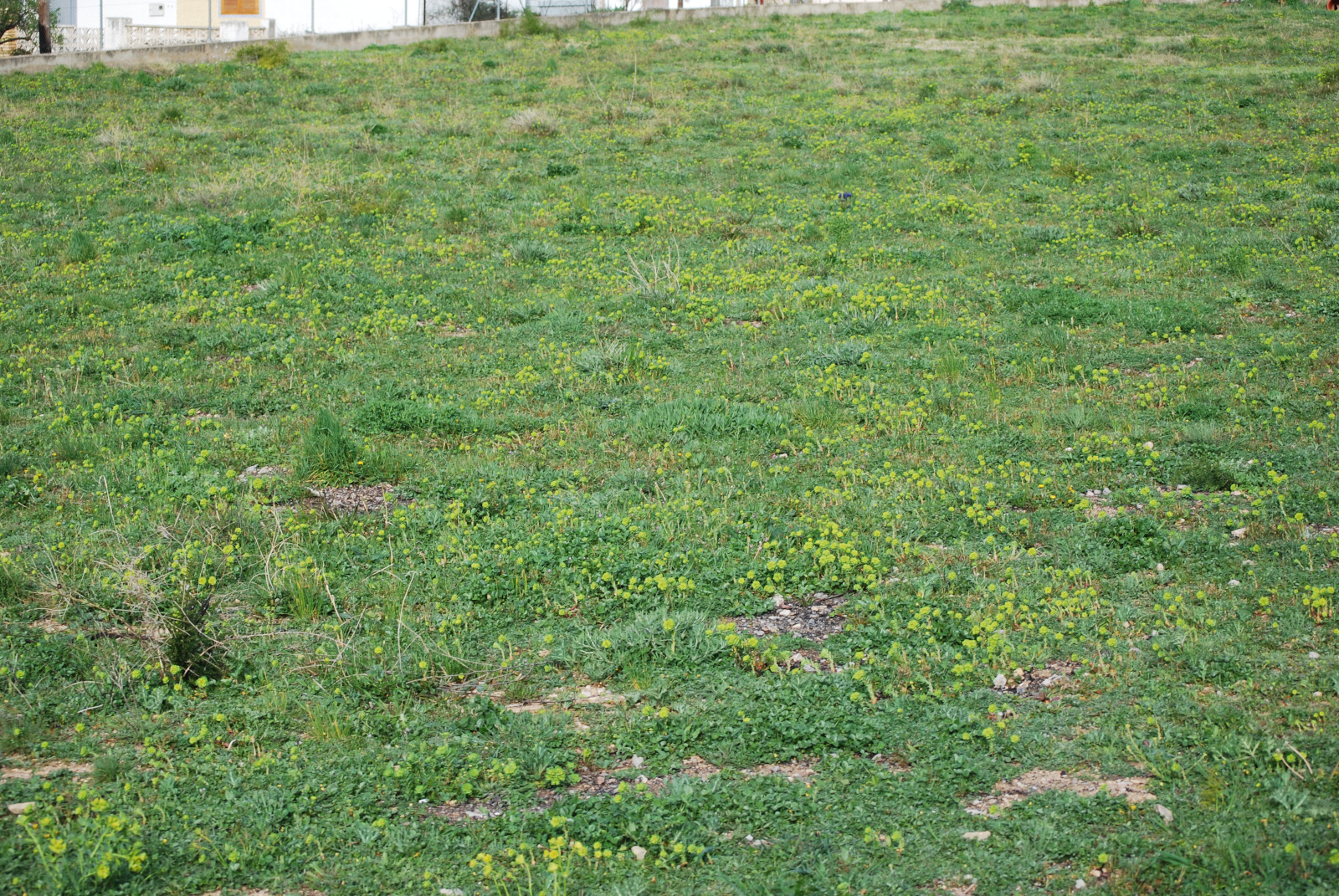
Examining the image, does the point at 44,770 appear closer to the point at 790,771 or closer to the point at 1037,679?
the point at 790,771

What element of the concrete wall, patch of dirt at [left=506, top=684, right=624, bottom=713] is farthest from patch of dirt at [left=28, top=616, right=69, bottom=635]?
the concrete wall

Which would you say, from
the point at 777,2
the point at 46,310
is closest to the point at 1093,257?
the point at 46,310

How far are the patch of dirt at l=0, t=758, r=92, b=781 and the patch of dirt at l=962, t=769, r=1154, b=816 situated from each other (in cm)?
386

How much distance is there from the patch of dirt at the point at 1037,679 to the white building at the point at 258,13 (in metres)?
34.6

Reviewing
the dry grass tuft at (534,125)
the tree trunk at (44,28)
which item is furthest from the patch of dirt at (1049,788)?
the tree trunk at (44,28)

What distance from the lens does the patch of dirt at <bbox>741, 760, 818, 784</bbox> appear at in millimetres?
4613

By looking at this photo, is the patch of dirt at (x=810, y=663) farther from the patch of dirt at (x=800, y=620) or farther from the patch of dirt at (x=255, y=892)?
the patch of dirt at (x=255, y=892)

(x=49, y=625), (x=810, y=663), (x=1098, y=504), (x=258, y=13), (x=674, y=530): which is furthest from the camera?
(x=258, y=13)

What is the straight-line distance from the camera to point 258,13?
4269 centimetres

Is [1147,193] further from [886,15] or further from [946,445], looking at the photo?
[886,15]

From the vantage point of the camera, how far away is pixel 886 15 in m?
30.6

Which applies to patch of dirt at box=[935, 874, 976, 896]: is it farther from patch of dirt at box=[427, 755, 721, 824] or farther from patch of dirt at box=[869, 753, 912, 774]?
patch of dirt at box=[427, 755, 721, 824]

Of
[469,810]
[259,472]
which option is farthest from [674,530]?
[259,472]

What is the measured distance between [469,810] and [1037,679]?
9.21ft
